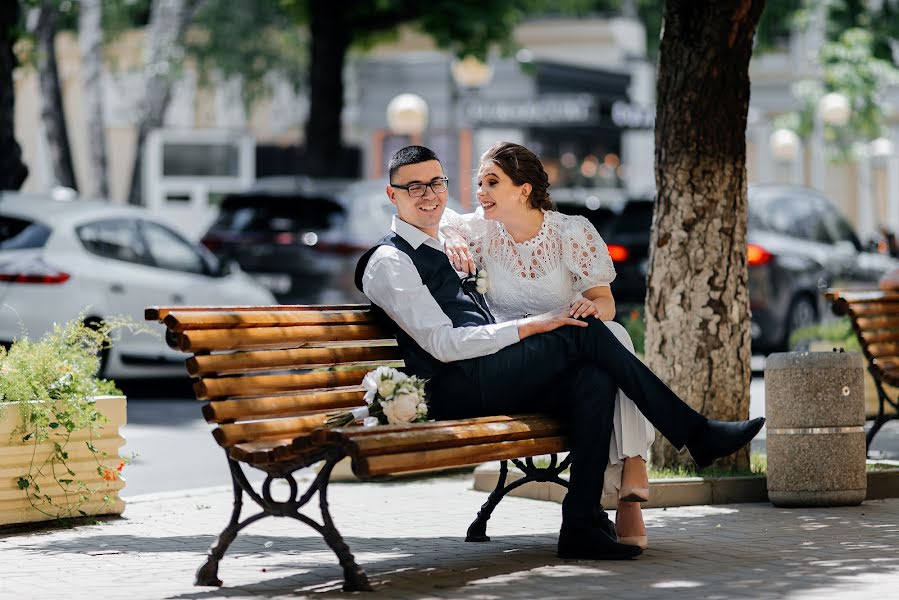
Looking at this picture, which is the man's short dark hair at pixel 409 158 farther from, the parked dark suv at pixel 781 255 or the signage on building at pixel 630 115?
the signage on building at pixel 630 115

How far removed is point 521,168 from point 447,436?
143 cm

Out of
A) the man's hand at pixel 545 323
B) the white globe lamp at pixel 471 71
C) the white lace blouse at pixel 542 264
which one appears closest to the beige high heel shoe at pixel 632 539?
the man's hand at pixel 545 323

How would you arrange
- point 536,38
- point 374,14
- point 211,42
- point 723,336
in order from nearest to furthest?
1. point 723,336
2. point 374,14
3. point 211,42
4. point 536,38

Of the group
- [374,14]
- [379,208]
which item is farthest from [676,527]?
[374,14]

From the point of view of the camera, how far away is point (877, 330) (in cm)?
1034

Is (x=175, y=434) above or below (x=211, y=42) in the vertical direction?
below

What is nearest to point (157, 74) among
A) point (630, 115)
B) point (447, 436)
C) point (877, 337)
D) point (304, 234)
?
point (630, 115)

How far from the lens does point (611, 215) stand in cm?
1934

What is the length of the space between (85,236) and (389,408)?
8705 millimetres

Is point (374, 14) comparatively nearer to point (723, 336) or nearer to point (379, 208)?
point (379, 208)

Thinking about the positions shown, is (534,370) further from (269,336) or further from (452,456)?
(269,336)

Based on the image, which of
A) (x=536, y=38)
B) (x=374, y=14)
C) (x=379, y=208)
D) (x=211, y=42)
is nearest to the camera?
(x=379, y=208)

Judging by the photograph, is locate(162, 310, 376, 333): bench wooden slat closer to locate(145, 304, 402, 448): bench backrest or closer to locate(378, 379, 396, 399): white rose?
locate(145, 304, 402, 448): bench backrest

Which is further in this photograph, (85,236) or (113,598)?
(85,236)
